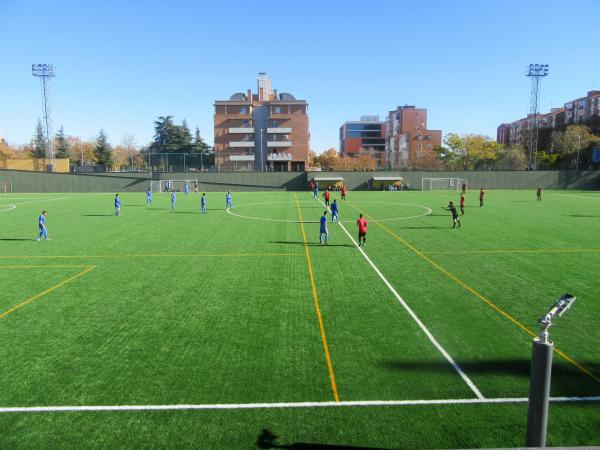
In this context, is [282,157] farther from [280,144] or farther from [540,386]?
[540,386]


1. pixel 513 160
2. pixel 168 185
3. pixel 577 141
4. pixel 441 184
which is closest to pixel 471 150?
pixel 513 160

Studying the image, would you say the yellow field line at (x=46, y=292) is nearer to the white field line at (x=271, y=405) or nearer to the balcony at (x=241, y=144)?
the white field line at (x=271, y=405)

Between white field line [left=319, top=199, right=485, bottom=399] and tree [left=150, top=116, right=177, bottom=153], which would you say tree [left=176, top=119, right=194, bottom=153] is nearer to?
tree [left=150, top=116, right=177, bottom=153]

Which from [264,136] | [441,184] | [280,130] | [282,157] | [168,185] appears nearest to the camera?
[168,185]

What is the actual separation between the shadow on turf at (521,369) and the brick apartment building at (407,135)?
5466 inches

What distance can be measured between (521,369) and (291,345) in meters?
4.71

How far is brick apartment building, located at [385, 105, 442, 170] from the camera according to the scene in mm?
149625

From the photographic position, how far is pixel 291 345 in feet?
31.4

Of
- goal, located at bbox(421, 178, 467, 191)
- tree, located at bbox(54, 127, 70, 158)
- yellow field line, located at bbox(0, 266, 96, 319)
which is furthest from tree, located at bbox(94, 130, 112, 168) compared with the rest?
yellow field line, located at bbox(0, 266, 96, 319)

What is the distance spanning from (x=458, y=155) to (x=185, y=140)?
2877 inches

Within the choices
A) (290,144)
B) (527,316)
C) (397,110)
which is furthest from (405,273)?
(397,110)

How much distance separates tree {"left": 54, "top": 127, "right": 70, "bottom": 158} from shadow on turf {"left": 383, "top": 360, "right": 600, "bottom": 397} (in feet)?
409

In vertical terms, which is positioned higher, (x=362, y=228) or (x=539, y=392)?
(x=539, y=392)

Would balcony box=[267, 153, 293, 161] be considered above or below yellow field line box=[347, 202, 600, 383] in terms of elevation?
above
